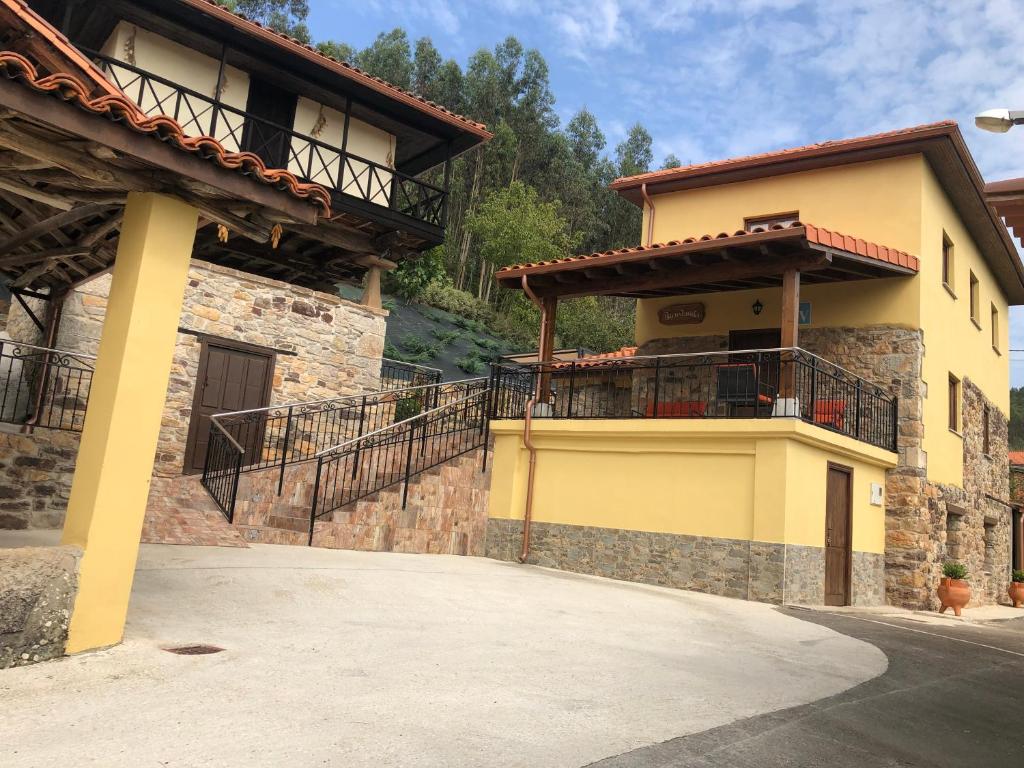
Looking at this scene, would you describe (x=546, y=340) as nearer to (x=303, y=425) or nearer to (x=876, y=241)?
(x=303, y=425)

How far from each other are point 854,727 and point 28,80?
17.1 feet

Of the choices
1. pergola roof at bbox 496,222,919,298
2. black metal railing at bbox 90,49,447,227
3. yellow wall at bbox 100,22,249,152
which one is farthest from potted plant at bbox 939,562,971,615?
yellow wall at bbox 100,22,249,152

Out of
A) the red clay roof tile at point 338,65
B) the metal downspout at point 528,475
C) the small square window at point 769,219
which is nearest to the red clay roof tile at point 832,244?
the small square window at point 769,219

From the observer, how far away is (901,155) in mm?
12367

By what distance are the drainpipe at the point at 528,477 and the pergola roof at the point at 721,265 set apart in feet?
7.06

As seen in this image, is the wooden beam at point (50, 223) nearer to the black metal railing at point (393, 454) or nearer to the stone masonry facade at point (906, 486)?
the black metal railing at point (393, 454)

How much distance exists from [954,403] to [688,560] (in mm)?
6987

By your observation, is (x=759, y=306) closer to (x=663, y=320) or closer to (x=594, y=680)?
Result: (x=663, y=320)

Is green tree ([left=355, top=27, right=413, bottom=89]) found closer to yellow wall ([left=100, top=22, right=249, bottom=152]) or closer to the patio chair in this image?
yellow wall ([left=100, top=22, right=249, bottom=152])

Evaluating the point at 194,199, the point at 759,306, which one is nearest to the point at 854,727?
the point at 194,199

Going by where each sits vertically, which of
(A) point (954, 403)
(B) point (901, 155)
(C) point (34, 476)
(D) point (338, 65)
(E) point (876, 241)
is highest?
(D) point (338, 65)

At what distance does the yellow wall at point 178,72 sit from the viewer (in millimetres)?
12984

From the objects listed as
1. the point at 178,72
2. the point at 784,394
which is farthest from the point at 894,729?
the point at 178,72

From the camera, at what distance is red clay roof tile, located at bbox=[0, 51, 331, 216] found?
12.1 feet
